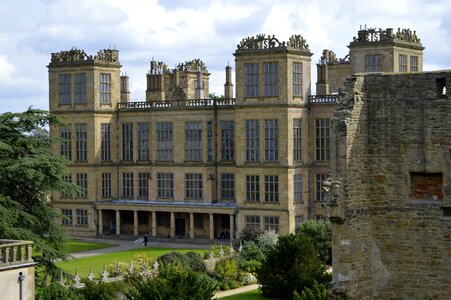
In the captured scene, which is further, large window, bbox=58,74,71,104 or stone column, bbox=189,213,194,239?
large window, bbox=58,74,71,104

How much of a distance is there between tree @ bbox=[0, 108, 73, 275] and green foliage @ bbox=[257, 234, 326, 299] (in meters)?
8.29

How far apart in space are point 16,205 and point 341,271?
16.5 metres

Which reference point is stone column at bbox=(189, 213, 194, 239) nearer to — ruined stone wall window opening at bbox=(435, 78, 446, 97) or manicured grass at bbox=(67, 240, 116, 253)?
manicured grass at bbox=(67, 240, 116, 253)

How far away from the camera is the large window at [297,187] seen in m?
52.5

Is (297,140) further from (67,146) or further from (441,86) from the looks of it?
(441,86)

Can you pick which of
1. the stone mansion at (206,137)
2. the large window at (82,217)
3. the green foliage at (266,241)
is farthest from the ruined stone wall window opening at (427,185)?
the large window at (82,217)

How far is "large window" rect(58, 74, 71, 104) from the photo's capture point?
60406 mm

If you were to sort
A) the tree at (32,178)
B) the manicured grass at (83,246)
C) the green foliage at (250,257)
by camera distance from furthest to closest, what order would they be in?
the manicured grass at (83,246)
the green foliage at (250,257)
the tree at (32,178)

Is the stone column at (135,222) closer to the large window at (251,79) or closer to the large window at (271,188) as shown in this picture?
the large window at (271,188)

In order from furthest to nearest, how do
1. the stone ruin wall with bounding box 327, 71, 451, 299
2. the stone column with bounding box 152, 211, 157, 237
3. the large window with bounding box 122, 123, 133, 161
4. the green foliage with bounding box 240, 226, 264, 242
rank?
the large window with bounding box 122, 123, 133, 161 → the stone column with bounding box 152, 211, 157, 237 → the green foliage with bounding box 240, 226, 264, 242 → the stone ruin wall with bounding box 327, 71, 451, 299

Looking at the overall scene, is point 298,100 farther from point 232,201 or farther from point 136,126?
point 136,126

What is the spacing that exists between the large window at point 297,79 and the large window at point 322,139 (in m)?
2.13

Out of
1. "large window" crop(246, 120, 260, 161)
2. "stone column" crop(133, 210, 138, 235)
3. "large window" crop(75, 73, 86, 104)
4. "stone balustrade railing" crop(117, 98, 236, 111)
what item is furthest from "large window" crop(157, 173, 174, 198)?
"large window" crop(75, 73, 86, 104)

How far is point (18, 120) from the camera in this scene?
1258 inches
